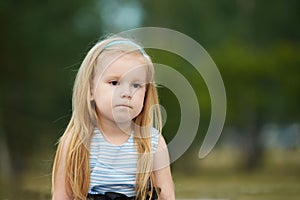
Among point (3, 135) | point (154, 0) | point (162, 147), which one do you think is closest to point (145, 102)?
point (162, 147)

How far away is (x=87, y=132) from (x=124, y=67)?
17 cm

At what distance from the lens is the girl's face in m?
1.53

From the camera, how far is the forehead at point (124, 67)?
155 cm

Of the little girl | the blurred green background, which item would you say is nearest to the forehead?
the little girl

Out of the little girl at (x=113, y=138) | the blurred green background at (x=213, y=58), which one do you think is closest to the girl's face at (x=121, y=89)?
the little girl at (x=113, y=138)

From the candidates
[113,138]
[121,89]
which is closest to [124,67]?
[121,89]

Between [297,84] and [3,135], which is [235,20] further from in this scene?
[3,135]

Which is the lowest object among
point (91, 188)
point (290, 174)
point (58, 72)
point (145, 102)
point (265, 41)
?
point (91, 188)

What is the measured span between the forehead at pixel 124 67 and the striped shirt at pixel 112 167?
153mm

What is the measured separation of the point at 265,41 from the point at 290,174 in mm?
1631

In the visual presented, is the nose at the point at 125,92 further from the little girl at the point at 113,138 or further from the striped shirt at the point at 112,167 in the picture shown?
the striped shirt at the point at 112,167

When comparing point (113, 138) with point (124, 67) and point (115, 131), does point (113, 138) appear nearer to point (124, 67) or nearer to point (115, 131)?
point (115, 131)

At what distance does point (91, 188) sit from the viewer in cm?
157

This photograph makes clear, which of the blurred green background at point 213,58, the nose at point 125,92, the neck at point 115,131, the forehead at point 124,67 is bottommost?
the neck at point 115,131
